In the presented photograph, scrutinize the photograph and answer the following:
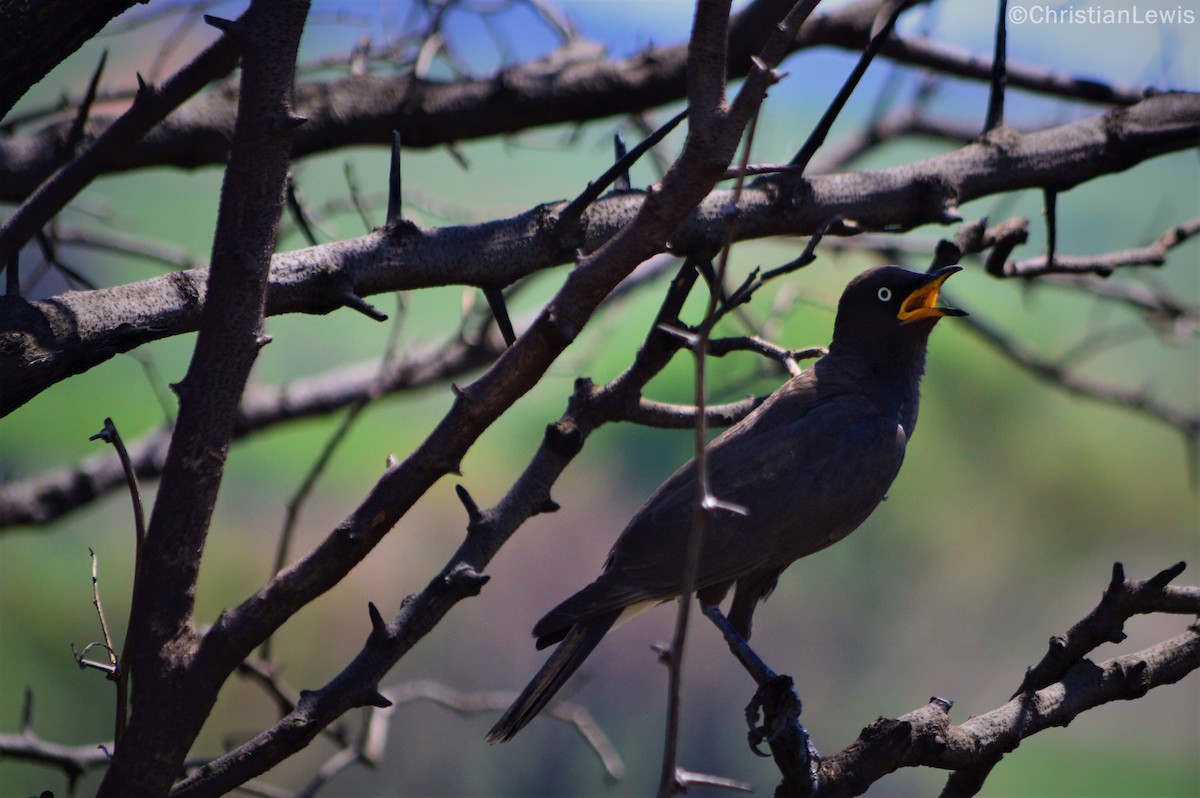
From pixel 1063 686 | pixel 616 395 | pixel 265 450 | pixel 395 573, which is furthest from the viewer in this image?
pixel 265 450

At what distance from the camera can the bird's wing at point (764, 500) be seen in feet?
6.02

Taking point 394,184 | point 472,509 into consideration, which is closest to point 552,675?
point 472,509

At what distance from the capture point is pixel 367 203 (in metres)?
3.41

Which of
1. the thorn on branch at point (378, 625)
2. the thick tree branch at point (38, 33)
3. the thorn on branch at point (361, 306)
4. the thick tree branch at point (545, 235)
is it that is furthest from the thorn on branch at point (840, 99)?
the thick tree branch at point (38, 33)

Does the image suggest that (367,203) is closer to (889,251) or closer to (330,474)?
(330,474)

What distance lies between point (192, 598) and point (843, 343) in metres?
1.43

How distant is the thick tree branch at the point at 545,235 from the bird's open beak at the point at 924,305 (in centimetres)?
14

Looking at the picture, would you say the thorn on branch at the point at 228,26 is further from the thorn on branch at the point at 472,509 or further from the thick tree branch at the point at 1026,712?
the thick tree branch at the point at 1026,712

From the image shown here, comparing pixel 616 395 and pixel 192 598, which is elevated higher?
pixel 616 395

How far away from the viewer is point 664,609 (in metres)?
4.00

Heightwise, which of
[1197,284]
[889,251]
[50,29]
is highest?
[1197,284]

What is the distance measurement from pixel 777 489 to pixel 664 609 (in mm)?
2205

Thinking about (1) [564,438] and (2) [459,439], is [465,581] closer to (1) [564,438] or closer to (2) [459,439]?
(2) [459,439]

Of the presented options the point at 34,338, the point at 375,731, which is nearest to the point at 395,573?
the point at 375,731
